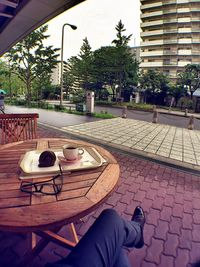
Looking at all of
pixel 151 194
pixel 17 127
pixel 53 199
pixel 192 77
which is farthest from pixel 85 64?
pixel 53 199

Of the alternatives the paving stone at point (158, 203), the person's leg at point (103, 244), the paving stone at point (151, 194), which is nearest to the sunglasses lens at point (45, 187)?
the person's leg at point (103, 244)

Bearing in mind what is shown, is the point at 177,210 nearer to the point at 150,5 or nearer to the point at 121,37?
the point at 121,37

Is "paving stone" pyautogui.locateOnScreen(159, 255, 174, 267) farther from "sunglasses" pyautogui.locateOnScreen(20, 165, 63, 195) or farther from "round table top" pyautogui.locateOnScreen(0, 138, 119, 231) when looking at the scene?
"sunglasses" pyautogui.locateOnScreen(20, 165, 63, 195)

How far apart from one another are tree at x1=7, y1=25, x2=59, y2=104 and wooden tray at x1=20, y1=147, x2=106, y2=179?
769 inches

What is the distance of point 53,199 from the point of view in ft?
3.41

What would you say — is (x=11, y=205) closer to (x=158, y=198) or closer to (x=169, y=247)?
(x=169, y=247)

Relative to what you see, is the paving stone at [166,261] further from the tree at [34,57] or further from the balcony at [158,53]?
the balcony at [158,53]

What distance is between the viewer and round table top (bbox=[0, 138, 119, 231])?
0.88 m

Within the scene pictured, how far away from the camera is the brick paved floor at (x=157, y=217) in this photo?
164 centimetres

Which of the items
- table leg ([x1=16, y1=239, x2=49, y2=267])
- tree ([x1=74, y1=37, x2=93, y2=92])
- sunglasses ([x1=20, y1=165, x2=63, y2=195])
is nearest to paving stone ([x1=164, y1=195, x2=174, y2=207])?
table leg ([x1=16, y1=239, x2=49, y2=267])

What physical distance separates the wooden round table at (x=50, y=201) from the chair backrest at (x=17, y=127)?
1717 mm

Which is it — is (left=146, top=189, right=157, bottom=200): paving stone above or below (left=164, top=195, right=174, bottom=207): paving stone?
above

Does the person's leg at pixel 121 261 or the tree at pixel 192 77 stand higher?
the tree at pixel 192 77

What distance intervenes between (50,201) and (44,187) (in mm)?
137
